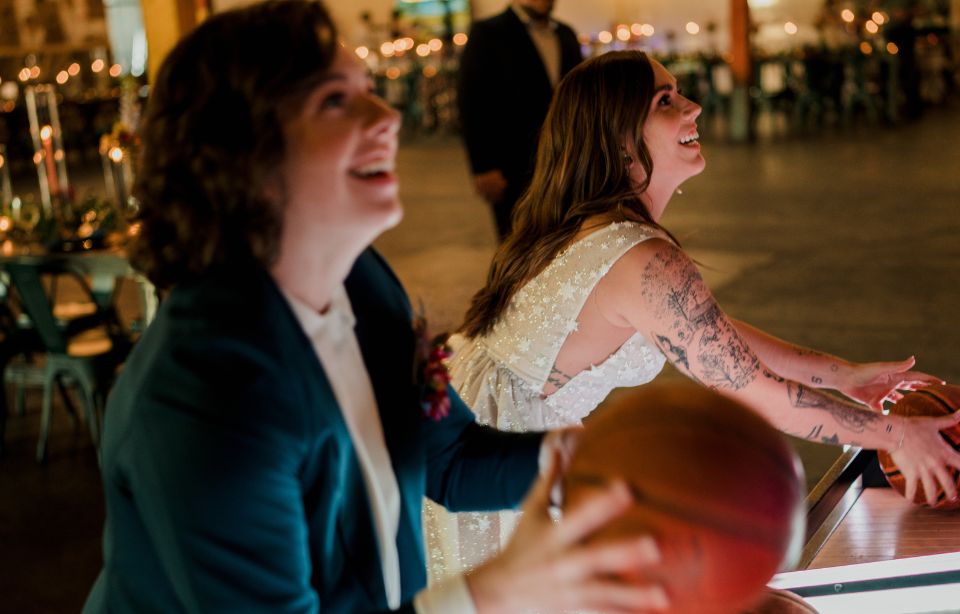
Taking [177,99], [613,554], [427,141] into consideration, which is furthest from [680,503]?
[427,141]

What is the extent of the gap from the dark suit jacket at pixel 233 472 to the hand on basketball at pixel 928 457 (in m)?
0.99

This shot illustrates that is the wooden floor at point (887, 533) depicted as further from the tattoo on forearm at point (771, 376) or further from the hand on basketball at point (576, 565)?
the hand on basketball at point (576, 565)

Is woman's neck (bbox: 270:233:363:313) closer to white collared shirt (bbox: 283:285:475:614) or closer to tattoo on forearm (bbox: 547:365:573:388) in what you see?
white collared shirt (bbox: 283:285:475:614)

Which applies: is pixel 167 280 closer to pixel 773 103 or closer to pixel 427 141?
pixel 427 141

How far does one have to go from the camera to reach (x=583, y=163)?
2.32m

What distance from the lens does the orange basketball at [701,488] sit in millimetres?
995

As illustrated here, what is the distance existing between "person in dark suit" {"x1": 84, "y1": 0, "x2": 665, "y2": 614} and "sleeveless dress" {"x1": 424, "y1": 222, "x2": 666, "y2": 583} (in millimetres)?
799

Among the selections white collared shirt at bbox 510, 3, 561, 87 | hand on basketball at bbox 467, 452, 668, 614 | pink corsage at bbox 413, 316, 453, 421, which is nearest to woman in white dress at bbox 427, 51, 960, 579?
pink corsage at bbox 413, 316, 453, 421

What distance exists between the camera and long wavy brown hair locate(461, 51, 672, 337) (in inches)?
89.5

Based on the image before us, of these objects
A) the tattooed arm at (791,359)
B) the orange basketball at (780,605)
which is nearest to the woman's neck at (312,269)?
the orange basketball at (780,605)

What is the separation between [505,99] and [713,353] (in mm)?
3021

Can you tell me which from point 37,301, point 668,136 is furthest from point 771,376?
point 37,301

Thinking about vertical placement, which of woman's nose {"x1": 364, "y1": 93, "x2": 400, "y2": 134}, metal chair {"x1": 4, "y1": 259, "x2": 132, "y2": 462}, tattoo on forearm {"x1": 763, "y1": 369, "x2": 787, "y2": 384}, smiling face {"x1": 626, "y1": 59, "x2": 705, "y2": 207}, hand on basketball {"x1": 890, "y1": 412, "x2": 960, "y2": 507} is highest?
woman's nose {"x1": 364, "y1": 93, "x2": 400, "y2": 134}

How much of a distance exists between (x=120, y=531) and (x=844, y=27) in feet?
58.3
